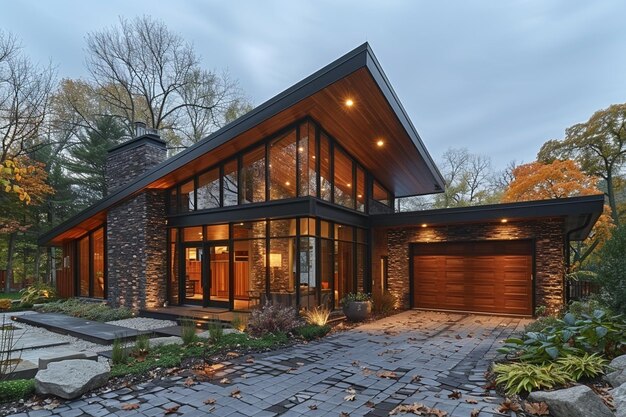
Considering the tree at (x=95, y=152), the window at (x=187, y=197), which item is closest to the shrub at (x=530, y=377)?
the window at (x=187, y=197)

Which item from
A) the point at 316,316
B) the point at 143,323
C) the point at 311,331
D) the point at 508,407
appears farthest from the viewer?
the point at 143,323

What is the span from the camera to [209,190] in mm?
11016

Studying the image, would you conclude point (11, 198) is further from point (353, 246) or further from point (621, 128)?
point (621, 128)

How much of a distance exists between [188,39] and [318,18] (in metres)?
8.15

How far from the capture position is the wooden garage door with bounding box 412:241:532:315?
1075 centimetres

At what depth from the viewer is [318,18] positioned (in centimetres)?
2339

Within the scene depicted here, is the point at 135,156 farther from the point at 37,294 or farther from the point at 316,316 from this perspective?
the point at 316,316

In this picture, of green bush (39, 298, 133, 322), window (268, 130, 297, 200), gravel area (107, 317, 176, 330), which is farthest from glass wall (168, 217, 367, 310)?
green bush (39, 298, 133, 322)

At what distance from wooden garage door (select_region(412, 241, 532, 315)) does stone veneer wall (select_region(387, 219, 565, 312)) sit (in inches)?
9.8

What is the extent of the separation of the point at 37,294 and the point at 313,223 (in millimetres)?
12230

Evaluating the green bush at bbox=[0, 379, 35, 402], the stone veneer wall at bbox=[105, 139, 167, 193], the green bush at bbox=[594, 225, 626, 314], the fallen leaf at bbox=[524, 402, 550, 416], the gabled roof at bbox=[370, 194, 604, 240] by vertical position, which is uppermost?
the stone veneer wall at bbox=[105, 139, 167, 193]

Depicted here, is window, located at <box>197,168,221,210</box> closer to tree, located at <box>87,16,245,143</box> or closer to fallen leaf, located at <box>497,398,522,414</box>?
fallen leaf, located at <box>497,398,522,414</box>

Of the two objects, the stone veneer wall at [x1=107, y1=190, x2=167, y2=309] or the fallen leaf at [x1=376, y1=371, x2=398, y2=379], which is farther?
the stone veneer wall at [x1=107, y1=190, x2=167, y2=309]

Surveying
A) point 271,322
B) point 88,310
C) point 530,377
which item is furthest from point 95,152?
point 530,377
